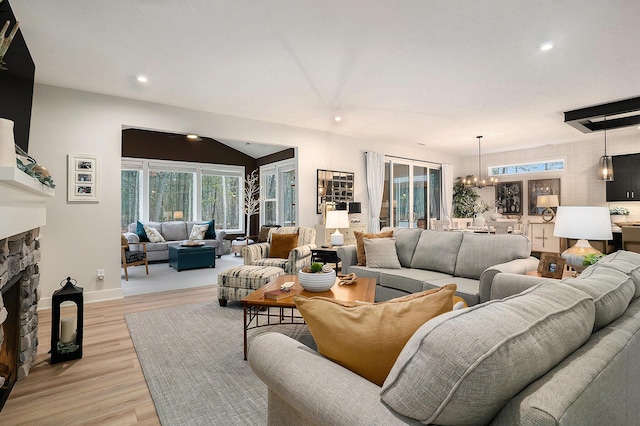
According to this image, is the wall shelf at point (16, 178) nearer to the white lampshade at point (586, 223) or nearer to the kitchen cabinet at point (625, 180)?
the white lampshade at point (586, 223)

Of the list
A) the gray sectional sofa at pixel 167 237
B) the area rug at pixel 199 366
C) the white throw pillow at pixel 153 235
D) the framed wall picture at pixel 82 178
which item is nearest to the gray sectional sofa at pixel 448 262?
the area rug at pixel 199 366

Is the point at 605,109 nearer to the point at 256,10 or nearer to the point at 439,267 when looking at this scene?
the point at 439,267

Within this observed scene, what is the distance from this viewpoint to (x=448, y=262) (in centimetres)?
367

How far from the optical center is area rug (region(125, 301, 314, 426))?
192cm

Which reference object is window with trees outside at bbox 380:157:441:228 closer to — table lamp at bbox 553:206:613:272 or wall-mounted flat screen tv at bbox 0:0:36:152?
table lamp at bbox 553:206:613:272

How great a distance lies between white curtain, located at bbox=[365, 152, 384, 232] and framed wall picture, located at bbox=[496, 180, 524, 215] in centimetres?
350

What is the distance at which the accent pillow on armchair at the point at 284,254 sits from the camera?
4363 mm

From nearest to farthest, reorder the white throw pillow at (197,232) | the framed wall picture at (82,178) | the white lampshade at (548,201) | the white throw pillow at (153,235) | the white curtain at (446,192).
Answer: the framed wall picture at (82,178) → the white lampshade at (548,201) → the white throw pillow at (153,235) → the white throw pillow at (197,232) → the white curtain at (446,192)

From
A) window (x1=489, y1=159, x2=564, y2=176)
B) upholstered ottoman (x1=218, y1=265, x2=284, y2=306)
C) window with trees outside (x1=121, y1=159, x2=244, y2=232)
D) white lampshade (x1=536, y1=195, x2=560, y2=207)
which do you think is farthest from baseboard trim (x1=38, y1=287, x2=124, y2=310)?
window (x1=489, y1=159, x2=564, y2=176)

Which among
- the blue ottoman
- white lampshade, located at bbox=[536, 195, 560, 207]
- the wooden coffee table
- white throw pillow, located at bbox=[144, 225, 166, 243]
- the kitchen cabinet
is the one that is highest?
the kitchen cabinet

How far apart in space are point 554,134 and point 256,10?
21.5 ft

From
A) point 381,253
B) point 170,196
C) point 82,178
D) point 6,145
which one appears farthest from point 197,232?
point 6,145

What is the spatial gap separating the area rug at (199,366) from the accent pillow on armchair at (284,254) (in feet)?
2.77

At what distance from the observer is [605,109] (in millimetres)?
4828
